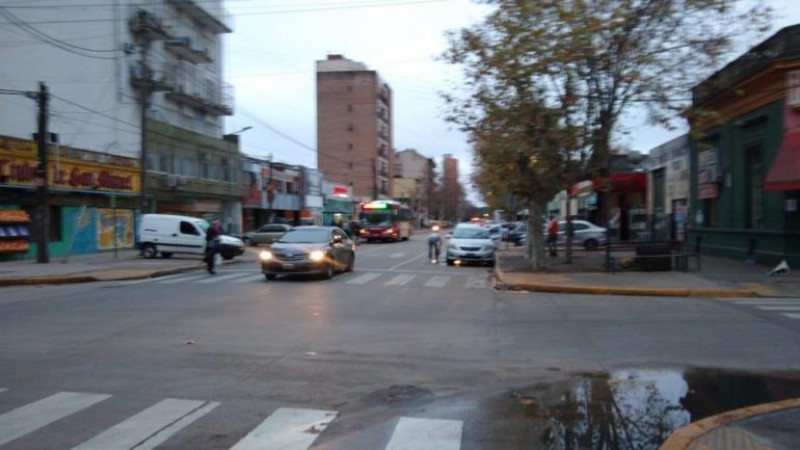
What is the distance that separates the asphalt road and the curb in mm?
1053

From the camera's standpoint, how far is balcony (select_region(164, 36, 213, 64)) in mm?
43250

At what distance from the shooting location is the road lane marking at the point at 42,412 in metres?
5.81

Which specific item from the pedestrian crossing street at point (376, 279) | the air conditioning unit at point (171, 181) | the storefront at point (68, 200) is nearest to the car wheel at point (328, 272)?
the pedestrian crossing street at point (376, 279)

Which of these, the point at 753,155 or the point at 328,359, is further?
the point at 753,155

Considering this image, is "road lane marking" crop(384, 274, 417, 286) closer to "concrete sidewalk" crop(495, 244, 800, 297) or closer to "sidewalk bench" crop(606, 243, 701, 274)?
"concrete sidewalk" crop(495, 244, 800, 297)

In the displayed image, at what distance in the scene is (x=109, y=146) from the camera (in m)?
37.6

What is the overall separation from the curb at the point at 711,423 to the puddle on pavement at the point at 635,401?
0.26 metres

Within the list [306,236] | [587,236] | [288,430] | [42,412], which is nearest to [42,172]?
[306,236]

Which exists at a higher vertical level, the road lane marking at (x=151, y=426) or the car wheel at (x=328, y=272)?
the car wheel at (x=328, y=272)

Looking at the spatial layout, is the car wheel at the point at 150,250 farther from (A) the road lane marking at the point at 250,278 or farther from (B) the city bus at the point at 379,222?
(B) the city bus at the point at 379,222

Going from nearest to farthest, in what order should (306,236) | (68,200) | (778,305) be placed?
1. (778,305)
2. (306,236)
3. (68,200)

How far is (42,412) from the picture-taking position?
20.8 ft

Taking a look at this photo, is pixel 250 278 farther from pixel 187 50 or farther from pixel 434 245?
pixel 187 50

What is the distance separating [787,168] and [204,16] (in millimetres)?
38952
